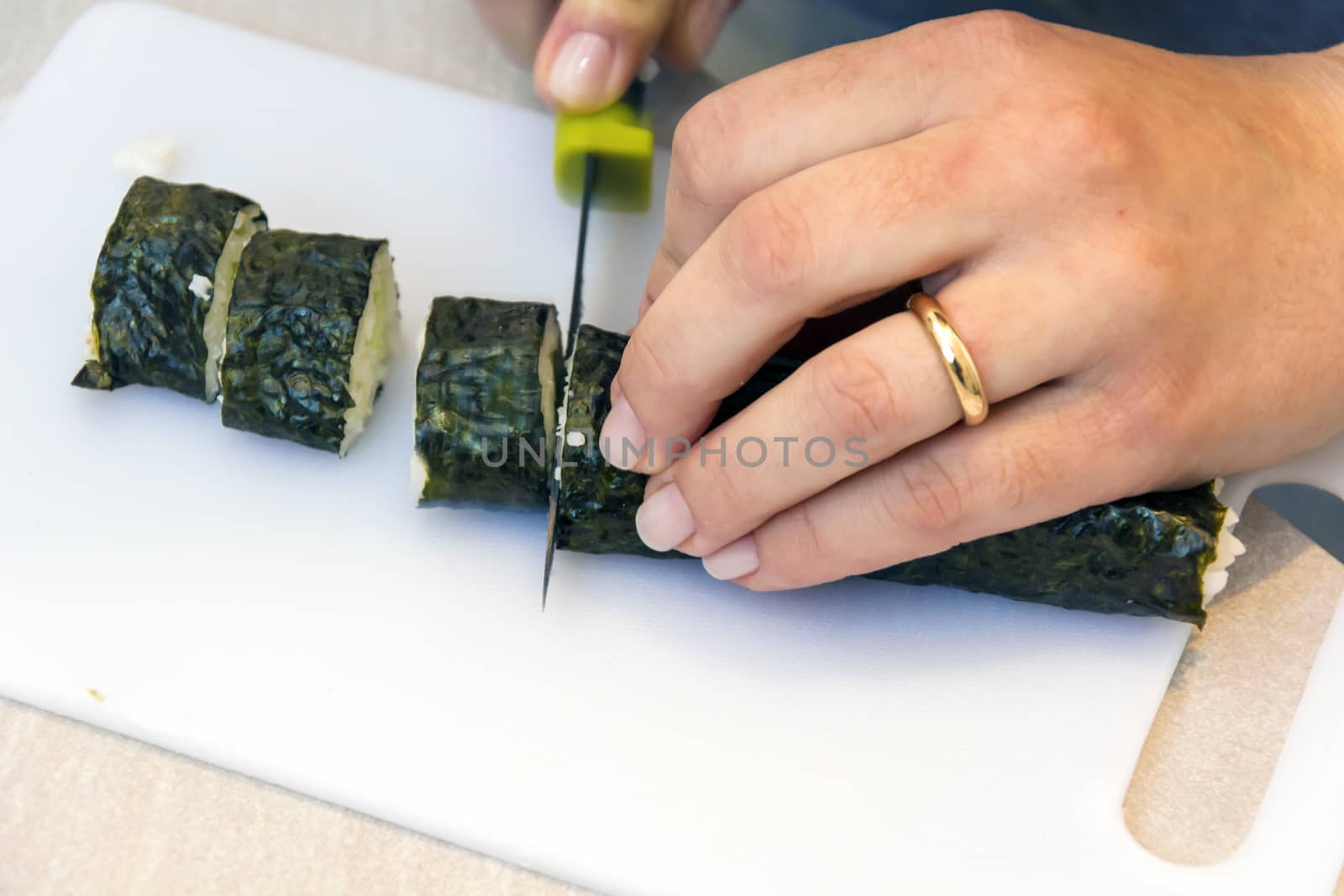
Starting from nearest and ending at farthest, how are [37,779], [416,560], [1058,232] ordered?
1. [1058,232]
2. [37,779]
3. [416,560]

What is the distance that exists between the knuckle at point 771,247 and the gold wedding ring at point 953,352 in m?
0.22

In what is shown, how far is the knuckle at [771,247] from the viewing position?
1901 millimetres

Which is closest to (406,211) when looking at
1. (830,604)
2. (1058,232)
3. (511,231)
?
(511,231)

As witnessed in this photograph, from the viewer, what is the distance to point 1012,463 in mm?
2057

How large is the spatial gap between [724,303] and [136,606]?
1567mm

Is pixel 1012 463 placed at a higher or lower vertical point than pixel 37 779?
higher

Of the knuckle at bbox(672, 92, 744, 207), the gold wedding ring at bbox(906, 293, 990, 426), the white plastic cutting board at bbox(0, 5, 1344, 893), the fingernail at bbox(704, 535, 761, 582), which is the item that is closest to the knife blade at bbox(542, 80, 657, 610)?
the white plastic cutting board at bbox(0, 5, 1344, 893)

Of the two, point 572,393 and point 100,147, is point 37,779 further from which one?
point 100,147

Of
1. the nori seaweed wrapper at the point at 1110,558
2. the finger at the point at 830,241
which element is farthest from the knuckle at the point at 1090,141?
the nori seaweed wrapper at the point at 1110,558

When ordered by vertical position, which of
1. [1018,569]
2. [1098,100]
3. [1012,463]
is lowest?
[1018,569]

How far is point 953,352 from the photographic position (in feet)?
6.24

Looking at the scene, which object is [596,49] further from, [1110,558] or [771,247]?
[1110,558]

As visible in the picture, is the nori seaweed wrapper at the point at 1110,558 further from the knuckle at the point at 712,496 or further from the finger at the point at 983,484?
the knuckle at the point at 712,496

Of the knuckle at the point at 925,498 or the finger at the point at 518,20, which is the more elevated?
the finger at the point at 518,20
